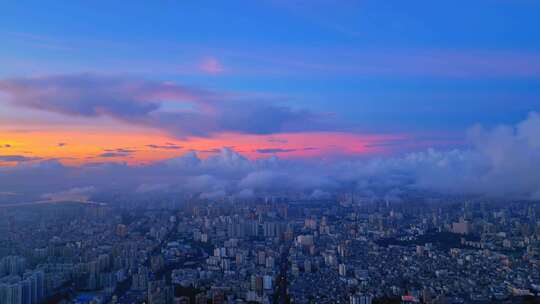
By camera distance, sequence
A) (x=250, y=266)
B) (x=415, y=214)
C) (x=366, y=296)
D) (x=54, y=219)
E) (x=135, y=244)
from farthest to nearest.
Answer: (x=415, y=214)
(x=54, y=219)
(x=135, y=244)
(x=250, y=266)
(x=366, y=296)

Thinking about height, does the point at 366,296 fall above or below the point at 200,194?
below

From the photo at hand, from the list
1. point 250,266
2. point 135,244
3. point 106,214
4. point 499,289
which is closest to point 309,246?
point 250,266

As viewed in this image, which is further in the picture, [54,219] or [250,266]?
[54,219]

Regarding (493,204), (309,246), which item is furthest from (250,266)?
(493,204)

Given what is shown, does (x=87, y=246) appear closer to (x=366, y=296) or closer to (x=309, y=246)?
(x=309, y=246)

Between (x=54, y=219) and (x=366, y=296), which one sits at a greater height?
(x=54, y=219)

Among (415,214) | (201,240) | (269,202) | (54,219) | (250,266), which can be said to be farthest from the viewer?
(269,202)

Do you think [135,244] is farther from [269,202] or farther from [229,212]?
[269,202]

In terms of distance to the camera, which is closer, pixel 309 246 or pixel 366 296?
pixel 366 296

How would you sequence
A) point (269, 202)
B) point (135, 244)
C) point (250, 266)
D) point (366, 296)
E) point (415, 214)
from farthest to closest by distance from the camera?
point (269, 202), point (415, 214), point (135, 244), point (250, 266), point (366, 296)
